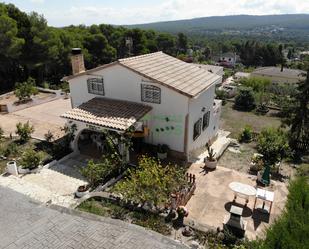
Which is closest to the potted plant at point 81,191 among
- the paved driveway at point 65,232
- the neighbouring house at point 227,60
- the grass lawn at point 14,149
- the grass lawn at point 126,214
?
the grass lawn at point 126,214

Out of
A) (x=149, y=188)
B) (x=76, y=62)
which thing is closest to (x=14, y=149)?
(x=76, y=62)

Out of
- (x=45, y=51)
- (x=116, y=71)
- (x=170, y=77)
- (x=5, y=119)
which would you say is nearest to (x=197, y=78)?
(x=170, y=77)

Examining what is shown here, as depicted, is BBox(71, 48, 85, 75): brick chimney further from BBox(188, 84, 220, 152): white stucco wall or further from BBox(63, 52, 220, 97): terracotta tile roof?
BBox(188, 84, 220, 152): white stucco wall

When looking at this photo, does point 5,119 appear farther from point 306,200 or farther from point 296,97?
point 296,97

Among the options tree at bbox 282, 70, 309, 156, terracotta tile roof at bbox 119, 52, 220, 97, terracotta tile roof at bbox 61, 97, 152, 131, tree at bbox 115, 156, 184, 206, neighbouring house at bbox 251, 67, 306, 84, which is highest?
terracotta tile roof at bbox 119, 52, 220, 97

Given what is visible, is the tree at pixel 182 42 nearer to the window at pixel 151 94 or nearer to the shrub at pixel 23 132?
the shrub at pixel 23 132

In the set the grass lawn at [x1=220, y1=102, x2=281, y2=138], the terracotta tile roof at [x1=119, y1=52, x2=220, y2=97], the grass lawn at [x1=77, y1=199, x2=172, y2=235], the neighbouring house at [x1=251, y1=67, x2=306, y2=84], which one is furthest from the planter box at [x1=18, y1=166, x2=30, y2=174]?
the neighbouring house at [x1=251, y1=67, x2=306, y2=84]

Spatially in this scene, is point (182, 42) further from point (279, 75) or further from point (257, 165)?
point (257, 165)
